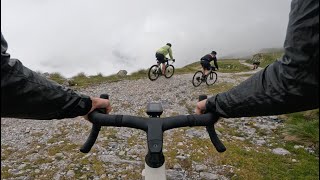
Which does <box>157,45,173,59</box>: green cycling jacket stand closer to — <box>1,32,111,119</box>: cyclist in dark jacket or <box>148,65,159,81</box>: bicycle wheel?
<box>148,65,159,81</box>: bicycle wheel

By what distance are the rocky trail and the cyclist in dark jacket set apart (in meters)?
4.89

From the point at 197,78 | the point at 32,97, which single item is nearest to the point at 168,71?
the point at 197,78

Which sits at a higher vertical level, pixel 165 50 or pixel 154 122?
pixel 165 50

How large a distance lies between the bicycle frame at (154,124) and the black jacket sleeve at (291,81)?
0.21 m

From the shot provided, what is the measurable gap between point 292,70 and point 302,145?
7186 millimetres

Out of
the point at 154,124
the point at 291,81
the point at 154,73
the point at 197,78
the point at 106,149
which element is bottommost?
the point at 106,149

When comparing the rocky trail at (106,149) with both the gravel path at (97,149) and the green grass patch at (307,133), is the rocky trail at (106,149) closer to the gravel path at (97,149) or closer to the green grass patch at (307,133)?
the gravel path at (97,149)

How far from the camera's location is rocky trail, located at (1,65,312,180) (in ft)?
22.7

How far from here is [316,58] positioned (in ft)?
4.84

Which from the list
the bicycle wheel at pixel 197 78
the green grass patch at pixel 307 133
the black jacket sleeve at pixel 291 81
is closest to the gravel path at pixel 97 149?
A: the green grass patch at pixel 307 133

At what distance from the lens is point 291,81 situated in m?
1.66

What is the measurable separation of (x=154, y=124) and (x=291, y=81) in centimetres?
87

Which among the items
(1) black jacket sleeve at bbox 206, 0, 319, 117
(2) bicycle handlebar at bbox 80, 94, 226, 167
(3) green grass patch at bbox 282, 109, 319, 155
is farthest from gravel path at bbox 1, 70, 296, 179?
(1) black jacket sleeve at bbox 206, 0, 319, 117

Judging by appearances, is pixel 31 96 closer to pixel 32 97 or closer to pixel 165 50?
pixel 32 97
